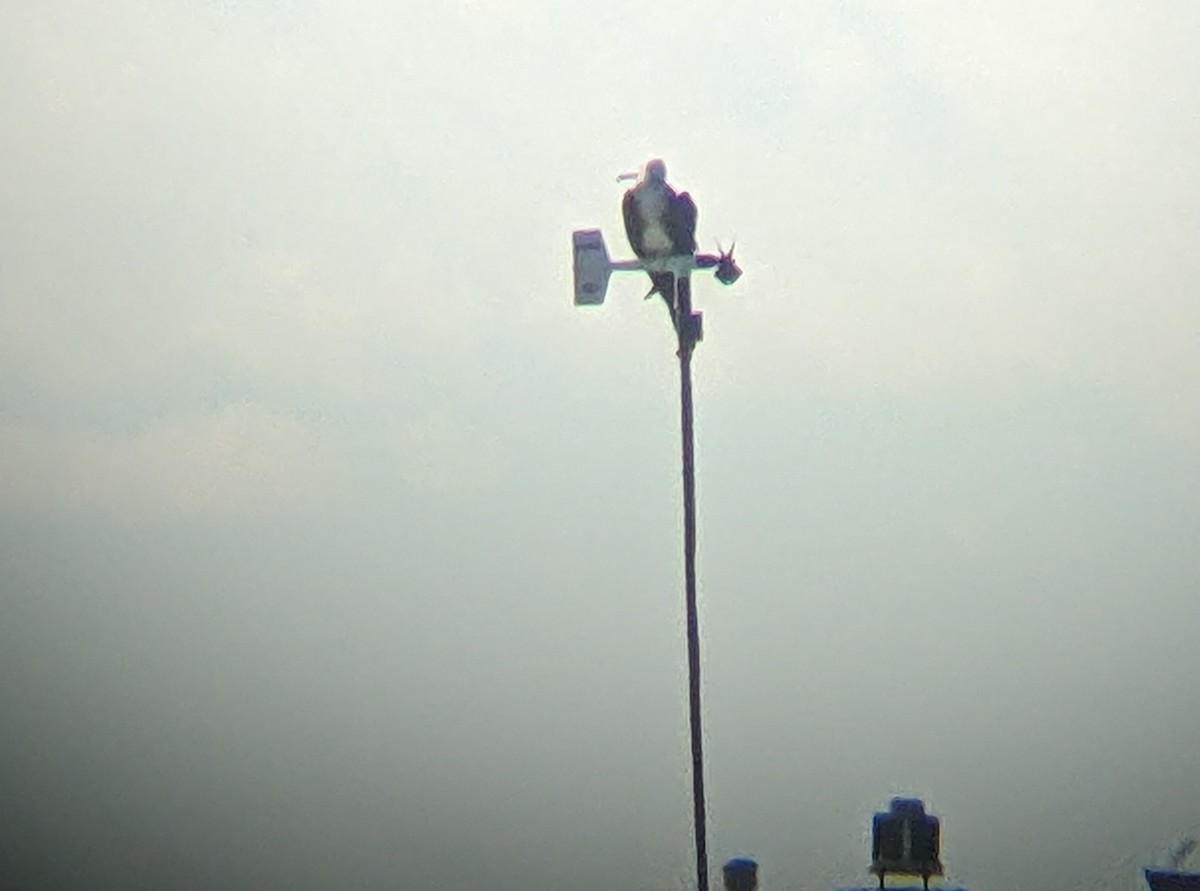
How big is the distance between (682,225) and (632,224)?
0.43m

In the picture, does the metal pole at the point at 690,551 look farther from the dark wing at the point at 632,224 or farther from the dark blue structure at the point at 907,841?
the dark blue structure at the point at 907,841

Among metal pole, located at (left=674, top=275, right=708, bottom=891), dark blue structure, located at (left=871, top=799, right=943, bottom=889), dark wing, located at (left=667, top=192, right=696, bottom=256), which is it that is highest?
dark wing, located at (left=667, top=192, right=696, bottom=256)

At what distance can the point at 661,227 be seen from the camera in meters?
9.45

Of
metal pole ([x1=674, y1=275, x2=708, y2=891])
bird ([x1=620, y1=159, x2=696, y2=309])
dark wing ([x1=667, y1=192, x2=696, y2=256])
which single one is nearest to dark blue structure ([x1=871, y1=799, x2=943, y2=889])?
metal pole ([x1=674, y1=275, x2=708, y2=891])

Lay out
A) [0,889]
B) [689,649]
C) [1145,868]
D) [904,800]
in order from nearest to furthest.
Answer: [689,649] → [904,800] → [1145,868] → [0,889]

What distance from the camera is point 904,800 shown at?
35.8 ft

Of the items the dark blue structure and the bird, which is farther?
the dark blue structure

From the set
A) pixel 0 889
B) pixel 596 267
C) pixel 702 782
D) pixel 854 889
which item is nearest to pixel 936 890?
pixel 854 889

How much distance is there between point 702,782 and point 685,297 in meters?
3.57

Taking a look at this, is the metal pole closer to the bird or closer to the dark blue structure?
the bird

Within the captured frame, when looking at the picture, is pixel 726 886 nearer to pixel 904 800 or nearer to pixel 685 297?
pixel 904 800

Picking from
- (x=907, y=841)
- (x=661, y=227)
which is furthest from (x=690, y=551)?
(x=907, y=841)

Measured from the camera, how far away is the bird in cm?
941

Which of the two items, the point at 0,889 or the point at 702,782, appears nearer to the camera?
the point at 702,782
